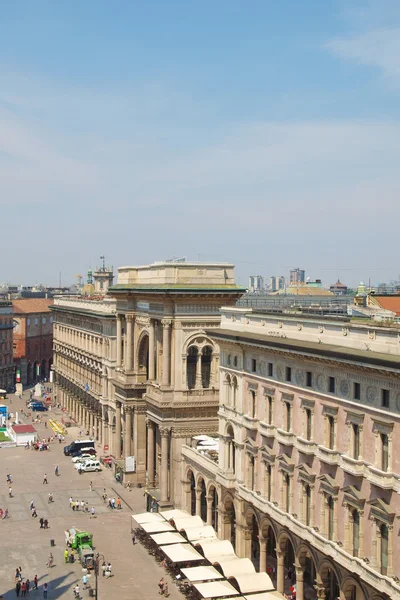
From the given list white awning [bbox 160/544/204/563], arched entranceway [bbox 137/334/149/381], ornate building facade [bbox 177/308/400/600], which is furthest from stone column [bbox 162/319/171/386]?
white awning [bbox 160/544/204/563]

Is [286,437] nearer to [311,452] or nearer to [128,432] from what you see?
[311,452]

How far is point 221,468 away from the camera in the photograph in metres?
62.5

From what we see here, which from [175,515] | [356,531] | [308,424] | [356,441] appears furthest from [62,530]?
[356,441]

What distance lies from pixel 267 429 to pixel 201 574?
10415 millimetres

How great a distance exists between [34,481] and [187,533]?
35.3 meters

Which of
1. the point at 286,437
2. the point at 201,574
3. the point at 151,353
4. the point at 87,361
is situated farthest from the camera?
the point at 87,361

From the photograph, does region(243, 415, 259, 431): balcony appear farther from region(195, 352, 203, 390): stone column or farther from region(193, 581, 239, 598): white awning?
region(195, 352, 203, 390): stone column

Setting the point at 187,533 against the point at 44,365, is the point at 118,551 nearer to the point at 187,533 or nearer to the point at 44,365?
the point at 187,533

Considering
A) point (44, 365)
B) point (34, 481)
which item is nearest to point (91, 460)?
point (34, 481)

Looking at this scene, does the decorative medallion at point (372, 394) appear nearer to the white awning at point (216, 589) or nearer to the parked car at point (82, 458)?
the white awning at point (216, 589)

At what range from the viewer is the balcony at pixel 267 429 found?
5300 cm

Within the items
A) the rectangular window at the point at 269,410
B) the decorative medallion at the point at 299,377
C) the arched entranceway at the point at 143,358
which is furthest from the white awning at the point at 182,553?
the arched entranceway at the point at 143,358

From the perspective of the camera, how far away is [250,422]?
56469 millimetres

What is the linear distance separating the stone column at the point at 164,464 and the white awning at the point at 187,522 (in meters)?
10.2
